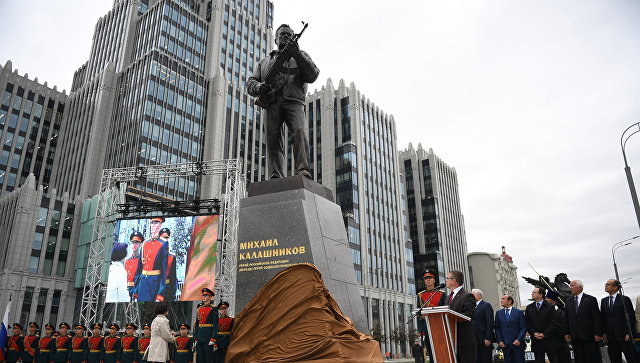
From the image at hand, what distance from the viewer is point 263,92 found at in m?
8.72

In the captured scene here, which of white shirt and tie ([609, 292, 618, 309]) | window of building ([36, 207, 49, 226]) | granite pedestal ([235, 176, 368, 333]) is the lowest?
white shirt and tie ([609, 292, 618, 309])

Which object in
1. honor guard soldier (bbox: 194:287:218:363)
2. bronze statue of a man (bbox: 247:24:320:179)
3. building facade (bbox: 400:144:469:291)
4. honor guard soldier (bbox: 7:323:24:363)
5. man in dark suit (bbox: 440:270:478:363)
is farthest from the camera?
building facade (bbox: 400:144:469:291)

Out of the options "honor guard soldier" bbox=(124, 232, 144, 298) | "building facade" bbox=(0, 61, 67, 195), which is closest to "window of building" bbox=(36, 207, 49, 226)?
"honor guard soldier" bbox=(124, 232, 144, 298)

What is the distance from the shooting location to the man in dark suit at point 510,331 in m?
7.70

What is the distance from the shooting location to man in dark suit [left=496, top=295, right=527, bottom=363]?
770 centimetres

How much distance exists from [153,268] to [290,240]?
29.7 metres

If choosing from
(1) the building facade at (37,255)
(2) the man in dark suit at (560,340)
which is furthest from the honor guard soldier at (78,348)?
(1) the building facade at (37,255)

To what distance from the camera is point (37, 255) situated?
1780 inches

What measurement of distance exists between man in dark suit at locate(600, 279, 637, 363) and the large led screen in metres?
28.3

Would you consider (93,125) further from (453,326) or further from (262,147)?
(453,326)

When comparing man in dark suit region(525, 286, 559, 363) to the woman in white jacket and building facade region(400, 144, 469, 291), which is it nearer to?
the woman in white jacket

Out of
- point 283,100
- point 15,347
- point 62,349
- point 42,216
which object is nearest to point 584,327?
point 283,100

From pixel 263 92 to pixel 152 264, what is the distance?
28.9 meters

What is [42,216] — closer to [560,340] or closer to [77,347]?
[77,347]
